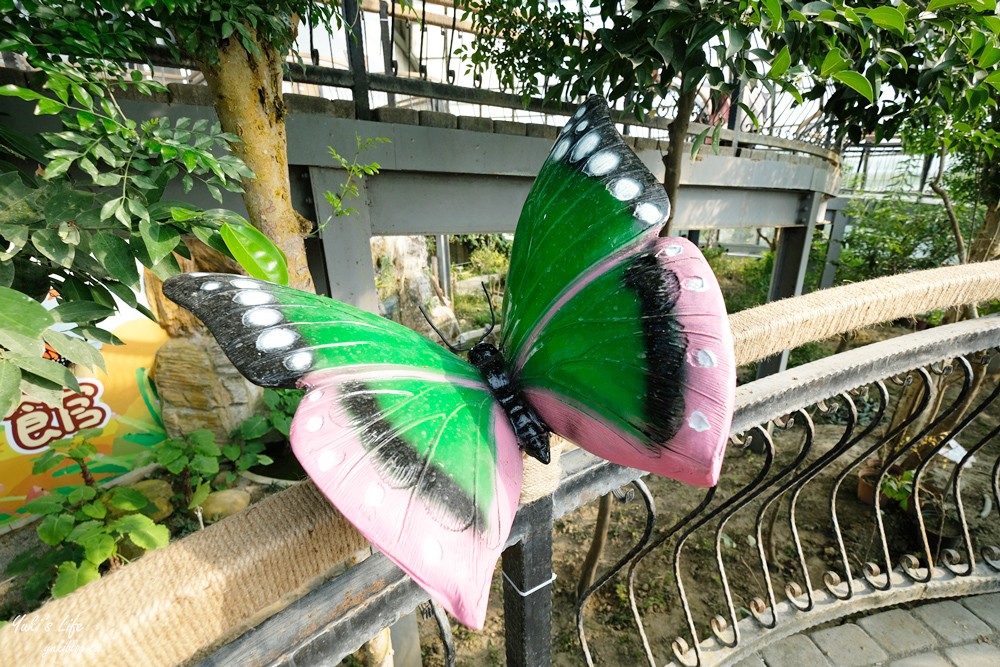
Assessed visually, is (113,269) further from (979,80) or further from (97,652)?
(979,80)

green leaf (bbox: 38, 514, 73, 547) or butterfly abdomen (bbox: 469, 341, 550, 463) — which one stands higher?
butterfly abdomen (bbox: 469, 341, 550, 463)

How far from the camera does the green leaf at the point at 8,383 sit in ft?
2.06

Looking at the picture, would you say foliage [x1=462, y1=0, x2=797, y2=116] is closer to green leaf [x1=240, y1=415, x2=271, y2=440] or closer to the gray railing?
the gray railing

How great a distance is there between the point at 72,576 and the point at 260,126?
6.08 ft

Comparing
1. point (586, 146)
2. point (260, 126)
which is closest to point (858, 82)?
point (586, 146)

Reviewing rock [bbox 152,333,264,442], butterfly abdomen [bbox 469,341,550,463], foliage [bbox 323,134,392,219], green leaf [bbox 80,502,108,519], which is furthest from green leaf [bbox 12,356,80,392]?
rock [bbox 152,333,264,442]

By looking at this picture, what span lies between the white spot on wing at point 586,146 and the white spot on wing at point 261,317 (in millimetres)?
579

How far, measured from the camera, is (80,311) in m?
0.81

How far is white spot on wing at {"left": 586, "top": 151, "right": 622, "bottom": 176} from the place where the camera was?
2.54ft

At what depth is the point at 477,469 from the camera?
59 cm

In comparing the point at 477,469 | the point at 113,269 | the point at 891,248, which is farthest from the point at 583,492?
the point at 891,248

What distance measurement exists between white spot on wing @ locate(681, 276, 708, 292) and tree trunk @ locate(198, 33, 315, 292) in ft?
3.74

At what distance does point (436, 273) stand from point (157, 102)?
620cm

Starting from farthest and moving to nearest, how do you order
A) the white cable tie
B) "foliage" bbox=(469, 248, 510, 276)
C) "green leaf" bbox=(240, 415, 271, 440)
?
"foliage" bbox=(469, 248, 510, 276) → "green leaf" bbox=(240, 415, 271, 440) → the white cable tie
